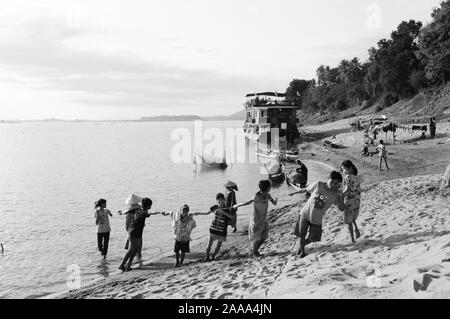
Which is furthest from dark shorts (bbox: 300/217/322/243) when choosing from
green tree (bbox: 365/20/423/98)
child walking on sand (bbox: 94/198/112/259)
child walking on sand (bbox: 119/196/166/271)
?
green tree (bbox: 365/20/423/98)

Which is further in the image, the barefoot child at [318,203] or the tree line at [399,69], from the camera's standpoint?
the tree line at [399,69]

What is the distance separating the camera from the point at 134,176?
41281mm

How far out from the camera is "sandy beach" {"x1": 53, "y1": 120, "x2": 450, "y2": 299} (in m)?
5.71

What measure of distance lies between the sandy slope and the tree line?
149 feet

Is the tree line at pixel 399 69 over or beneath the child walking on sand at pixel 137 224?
over

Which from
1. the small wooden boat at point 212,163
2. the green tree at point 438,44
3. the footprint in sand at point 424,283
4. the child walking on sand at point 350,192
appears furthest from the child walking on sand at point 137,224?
the green tree at point 438,44

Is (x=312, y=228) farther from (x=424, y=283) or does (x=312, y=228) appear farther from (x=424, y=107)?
(x=424, y=107)

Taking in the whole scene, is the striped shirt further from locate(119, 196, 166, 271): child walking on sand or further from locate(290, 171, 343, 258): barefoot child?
locate(290, 171, 343, 258): barefoot child

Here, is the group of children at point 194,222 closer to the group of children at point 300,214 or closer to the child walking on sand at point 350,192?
the group of children at point 300,214

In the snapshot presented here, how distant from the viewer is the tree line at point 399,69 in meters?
49.9

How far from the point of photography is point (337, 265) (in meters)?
7.10

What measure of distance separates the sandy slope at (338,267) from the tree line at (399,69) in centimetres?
4556

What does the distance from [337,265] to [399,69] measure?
6652 centimetres
